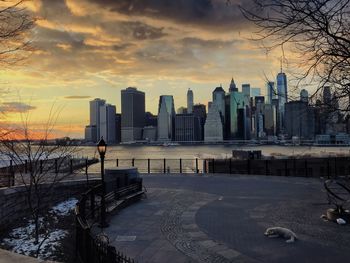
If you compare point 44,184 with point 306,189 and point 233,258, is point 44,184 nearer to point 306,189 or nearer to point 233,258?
point 233,258

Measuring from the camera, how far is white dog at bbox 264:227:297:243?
10.8 meters

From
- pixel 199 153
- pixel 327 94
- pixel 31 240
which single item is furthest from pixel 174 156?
pixel 327 94

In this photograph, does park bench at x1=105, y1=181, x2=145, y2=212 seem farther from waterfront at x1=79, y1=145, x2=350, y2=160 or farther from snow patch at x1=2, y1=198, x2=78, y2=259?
waterfront at x1=79, y1=145, x2=350, y2=160

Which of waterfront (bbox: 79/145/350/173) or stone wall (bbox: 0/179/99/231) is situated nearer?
stone wall (bbox: 0/179/99/231)

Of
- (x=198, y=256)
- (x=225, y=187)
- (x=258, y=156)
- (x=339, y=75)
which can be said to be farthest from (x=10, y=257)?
(x=258, y=156)

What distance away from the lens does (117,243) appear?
10.9m

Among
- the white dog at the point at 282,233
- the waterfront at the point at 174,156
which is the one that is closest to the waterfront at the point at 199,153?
the waterfront at the point at 174,156

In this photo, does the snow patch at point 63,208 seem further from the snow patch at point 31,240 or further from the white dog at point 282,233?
the white dog at point 282,233

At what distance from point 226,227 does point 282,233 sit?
2.02 meters

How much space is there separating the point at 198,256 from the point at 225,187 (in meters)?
12.7

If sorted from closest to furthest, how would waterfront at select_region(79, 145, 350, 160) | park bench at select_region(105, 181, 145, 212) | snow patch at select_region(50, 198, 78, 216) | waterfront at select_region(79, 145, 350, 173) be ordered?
park bench at select_region(105, 181, 145, 212) < snow patch at select_region(50, 198, 78, 216) < waterfront at select_region(79, 145, 350, 173) < waterfront at select_region(79, 145, 350, 160)

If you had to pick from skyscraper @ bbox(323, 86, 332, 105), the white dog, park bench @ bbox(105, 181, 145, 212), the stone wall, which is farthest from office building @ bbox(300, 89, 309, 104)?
the stone wall

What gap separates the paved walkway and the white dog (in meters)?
0.22

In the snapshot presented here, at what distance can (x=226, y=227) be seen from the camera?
41.1 feet
